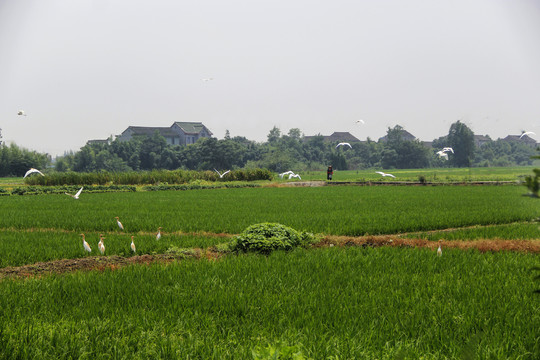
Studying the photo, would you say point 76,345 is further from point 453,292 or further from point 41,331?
point 453,292

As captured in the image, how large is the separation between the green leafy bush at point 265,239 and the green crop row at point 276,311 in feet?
4.81

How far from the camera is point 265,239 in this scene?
30.1 ft

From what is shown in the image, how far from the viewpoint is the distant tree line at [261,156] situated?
63.2 metres

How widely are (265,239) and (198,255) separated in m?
1.41

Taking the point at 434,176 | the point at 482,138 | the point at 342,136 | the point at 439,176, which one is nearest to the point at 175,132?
the point at 342,136

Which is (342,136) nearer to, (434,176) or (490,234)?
(434,176)

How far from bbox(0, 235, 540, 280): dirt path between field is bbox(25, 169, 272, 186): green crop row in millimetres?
33948

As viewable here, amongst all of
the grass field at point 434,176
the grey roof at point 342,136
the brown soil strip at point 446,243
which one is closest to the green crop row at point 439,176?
the grass field at point 434,176

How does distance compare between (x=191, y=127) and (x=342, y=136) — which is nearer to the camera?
(x=191, y=127)

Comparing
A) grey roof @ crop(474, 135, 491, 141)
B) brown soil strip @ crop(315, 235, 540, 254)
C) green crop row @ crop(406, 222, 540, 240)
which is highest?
grey roof @ crop(474, 135, 491, 141)

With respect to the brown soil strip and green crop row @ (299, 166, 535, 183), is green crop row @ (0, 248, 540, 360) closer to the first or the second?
the brown soil strip

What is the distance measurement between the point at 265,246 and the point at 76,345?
5.35m

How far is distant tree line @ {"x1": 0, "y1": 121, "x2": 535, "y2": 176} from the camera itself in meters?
63.2

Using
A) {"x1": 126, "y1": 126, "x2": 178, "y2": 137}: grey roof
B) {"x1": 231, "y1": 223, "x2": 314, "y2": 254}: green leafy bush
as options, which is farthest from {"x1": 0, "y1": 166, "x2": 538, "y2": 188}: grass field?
{"x1": 126, "y1": 126, "x2": 178, "y2": 137}: grey roof
